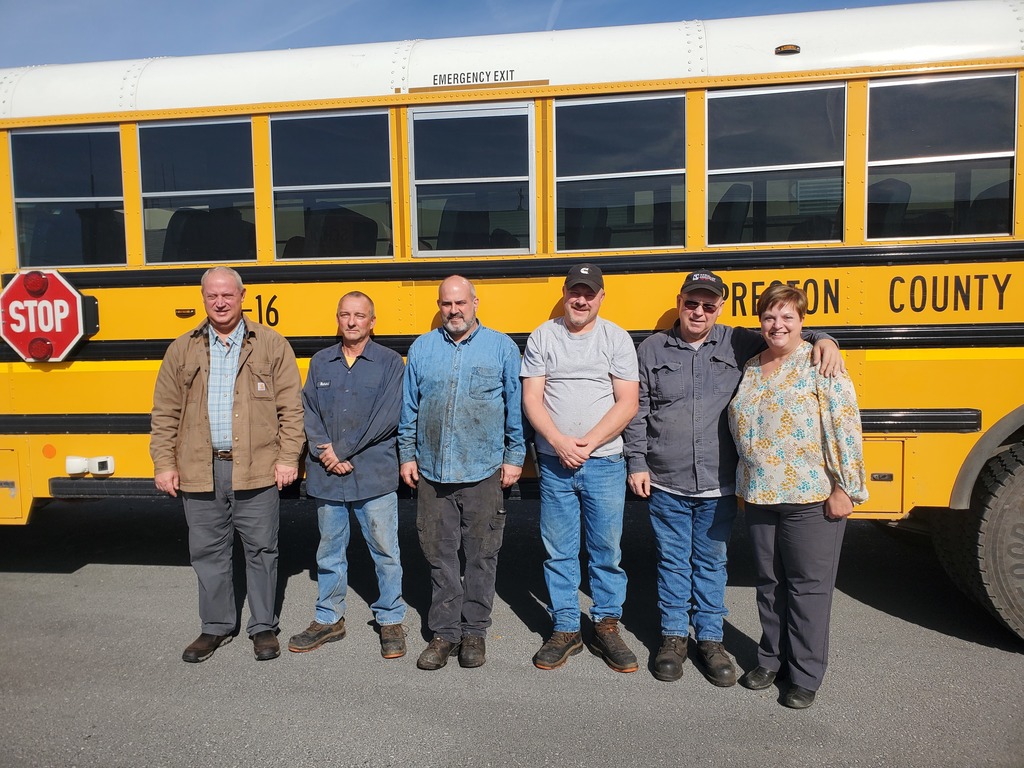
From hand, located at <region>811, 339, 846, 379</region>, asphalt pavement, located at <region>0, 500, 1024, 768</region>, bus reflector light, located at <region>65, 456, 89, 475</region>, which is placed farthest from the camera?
bus reflector light, located at <region>65, 456, 89, 475</region>

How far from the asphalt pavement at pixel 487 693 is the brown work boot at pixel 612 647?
0.04 m

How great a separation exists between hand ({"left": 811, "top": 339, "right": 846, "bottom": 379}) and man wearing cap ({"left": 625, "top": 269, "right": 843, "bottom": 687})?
0.97ft

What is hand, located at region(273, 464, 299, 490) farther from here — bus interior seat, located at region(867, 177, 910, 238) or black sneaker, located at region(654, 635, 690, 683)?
bus interior seat, located at region(867, 177, 910, 238)

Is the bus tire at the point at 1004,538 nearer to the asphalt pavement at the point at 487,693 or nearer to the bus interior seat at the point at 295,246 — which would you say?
the asphalt pavement at the point at 487,693

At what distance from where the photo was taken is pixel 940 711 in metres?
2.84

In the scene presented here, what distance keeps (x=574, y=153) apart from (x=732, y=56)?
0.81 meters

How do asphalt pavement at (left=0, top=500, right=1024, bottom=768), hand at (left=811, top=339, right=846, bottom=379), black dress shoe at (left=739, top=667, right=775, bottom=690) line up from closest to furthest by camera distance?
1. asphalt pavement at (left=0, top=500, right=1024, bottom=768)
2. hand at (left=811, top=339, right=846, bottom=379)
3. black dress shoe at (left=739, top=667, right=775, bottom=690)

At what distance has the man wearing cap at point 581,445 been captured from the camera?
3.08 meters

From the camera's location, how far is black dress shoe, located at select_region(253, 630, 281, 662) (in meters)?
3.31

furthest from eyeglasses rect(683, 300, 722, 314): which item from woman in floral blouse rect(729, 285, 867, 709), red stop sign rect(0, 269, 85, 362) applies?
red stop sign rect(0, 269, 85, 362)

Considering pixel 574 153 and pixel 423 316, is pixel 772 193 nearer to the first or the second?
pixel 574 153

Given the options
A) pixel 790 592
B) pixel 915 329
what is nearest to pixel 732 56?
pixel 915 329

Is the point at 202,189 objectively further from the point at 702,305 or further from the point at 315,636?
the point at 702,305

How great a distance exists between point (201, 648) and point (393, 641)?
0.86 m
